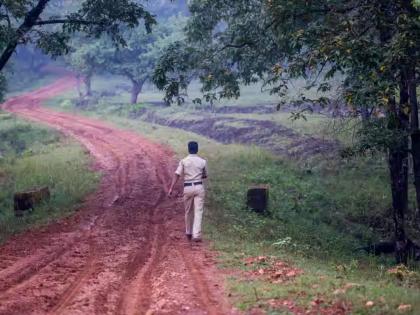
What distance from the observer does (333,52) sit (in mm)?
10469

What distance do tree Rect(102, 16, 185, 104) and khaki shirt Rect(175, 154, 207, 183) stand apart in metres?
31.6

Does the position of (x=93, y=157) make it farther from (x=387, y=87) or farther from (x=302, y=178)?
(x=387, y=87)

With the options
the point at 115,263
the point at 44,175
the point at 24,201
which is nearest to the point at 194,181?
the point at 115,263

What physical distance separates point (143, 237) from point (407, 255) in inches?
253

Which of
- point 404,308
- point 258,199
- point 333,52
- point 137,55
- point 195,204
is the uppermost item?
point 137,55

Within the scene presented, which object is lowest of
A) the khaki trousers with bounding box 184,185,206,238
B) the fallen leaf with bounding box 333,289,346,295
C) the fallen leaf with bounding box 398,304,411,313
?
the fallen leaf with bounding box 333,289,346,295

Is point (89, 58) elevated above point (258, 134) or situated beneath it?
elevated above

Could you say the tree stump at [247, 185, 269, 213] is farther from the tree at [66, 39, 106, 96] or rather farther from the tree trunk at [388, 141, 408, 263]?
the tree at [66, 39, 106, 96]

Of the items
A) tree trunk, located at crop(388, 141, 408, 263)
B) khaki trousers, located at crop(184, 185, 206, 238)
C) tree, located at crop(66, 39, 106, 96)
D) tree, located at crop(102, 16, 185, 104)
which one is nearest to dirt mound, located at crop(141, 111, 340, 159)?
tree, located at crop(102, 16, 185, 104)

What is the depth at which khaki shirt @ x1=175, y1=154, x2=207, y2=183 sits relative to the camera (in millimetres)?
11367

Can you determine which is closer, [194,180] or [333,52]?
[333,52]

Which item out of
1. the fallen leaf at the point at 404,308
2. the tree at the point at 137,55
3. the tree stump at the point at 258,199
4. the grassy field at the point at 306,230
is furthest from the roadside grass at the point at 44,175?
the tree at the point at 137,55

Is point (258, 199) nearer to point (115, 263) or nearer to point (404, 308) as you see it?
point (115, 263)

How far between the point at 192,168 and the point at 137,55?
114 feet
